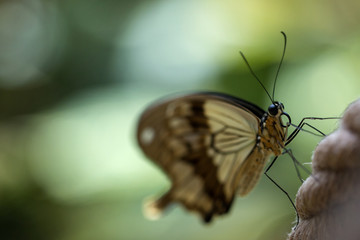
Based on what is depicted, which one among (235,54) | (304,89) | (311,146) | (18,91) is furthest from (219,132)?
(18,91)

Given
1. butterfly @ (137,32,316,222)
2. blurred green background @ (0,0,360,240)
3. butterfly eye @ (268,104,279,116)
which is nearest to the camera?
butterfly eye @ (268,104,279,116)

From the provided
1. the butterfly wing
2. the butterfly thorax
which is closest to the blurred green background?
the butterfly wing

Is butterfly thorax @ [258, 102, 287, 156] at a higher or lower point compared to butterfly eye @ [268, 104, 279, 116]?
lower

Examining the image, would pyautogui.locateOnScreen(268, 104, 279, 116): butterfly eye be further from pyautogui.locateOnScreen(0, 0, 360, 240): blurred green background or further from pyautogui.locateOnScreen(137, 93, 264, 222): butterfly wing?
pyautogui.locateOnScreen(0, 0, 360, 240): blurred green background

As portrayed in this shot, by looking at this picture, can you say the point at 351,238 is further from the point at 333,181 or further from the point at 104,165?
the point at 104,165

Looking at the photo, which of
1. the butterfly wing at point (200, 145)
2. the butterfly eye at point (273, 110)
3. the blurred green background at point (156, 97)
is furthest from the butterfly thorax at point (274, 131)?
the blurred green background at point (156, 97)

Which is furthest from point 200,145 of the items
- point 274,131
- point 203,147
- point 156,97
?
point 156,97

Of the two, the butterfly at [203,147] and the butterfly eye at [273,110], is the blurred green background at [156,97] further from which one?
the butterfly eye at [273,110]
